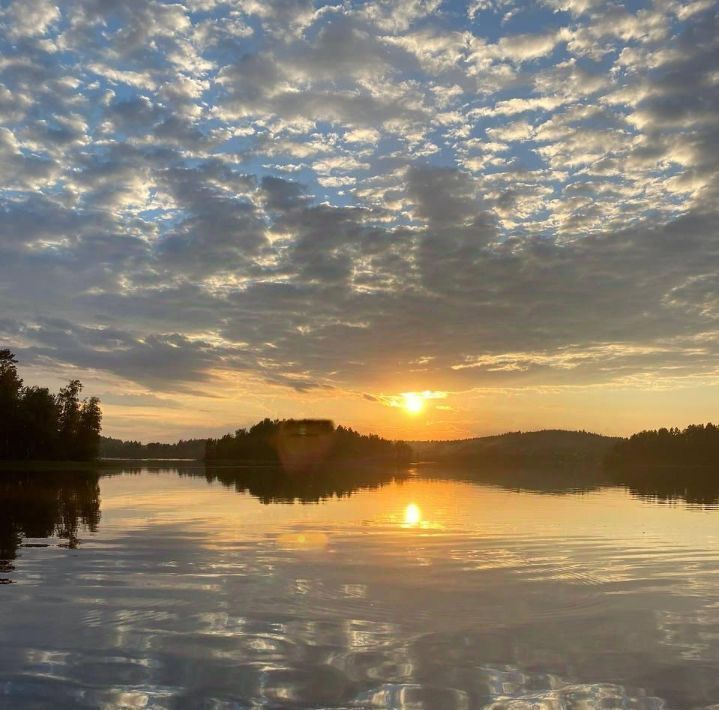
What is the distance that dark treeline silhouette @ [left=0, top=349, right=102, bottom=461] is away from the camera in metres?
140

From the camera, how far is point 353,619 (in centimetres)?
1516

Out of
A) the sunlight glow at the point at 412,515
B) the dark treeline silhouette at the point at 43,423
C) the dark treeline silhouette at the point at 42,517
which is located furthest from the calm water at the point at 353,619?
the dark treeline silhouette at the point at 43,423

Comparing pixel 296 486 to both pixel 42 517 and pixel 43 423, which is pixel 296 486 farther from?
pixel 43 423

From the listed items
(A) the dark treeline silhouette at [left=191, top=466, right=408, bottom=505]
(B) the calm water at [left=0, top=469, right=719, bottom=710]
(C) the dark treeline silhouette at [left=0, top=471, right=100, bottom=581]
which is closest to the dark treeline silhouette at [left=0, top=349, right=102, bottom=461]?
(A) the dark treeline silhouette at [left=191, top=466, right=408, bottom=505]

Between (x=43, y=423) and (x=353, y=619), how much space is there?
14772 cm

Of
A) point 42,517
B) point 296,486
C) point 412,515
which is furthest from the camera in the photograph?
point 296,486

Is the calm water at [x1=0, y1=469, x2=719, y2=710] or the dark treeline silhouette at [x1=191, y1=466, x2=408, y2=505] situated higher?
the calm water at [x1=0, y1=469, x2=719, y2=710]

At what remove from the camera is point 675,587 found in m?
19.8

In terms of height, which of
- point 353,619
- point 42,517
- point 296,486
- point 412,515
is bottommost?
point 296,486

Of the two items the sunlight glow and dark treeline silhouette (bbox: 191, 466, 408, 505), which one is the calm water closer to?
the sunlight glow

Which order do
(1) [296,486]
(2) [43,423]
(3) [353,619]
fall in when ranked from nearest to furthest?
(3) [353,619]
(1) [296,486]
(2) [43,423]

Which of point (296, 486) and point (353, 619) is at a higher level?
point (353, 619)

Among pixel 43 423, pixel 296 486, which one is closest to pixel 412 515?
pixel 296 486

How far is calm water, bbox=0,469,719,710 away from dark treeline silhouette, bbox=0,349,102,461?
122 meters
